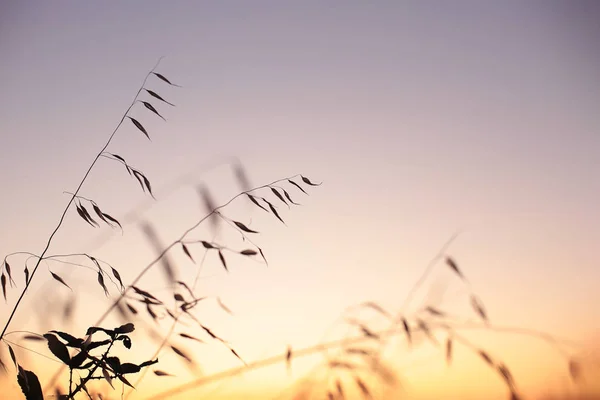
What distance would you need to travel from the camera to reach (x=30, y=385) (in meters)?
1.08

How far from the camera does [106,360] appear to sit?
3.78ft

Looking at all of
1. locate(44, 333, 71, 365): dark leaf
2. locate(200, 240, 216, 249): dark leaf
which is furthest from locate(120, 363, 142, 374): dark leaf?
locate(200, 240, 216, 249): dark leaf

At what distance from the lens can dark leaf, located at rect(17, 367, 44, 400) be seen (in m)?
1.07

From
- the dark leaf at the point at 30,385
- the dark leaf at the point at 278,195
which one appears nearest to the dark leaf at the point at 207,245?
the dark leaf at the point at 278,195

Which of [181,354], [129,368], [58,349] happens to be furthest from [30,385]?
[181,354]

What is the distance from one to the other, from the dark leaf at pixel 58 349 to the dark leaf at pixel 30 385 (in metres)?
0.06

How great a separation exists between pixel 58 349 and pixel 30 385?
0.26 feet

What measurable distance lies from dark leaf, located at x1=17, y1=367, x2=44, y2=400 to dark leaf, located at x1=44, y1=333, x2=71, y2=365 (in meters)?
0.06

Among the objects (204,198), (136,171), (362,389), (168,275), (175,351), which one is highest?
(136,171)

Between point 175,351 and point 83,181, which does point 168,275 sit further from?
point 83,181

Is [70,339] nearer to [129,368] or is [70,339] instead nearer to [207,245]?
[129,368]

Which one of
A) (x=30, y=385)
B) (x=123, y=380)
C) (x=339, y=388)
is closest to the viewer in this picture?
(x=30, y=385)

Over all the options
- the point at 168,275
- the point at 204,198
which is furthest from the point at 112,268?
the point at 204,198

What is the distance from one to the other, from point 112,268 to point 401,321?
619 millimetres
